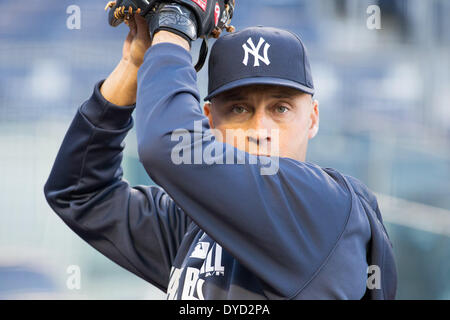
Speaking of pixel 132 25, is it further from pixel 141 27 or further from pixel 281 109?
pixel 281 109

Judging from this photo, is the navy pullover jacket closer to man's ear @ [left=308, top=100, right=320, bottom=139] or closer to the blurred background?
man's ear @ [left=308, top=100, right=320, bottom=139]

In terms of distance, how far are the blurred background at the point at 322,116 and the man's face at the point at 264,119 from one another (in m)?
2.72

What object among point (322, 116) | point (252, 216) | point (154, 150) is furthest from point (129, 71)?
point (322, 116)

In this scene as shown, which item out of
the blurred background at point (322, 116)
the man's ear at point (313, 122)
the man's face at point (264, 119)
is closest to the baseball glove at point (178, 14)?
the man's face at point (264, 119)

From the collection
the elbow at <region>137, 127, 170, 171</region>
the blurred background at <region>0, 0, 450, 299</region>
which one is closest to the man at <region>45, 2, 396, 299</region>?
the elbow at <region>137, 127, 170, 171</region>

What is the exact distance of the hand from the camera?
1178 millimetres

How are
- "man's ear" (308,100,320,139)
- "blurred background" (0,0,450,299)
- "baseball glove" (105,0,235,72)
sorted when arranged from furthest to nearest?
"blurred background" (0,0,450,299), "man's ear" (308,100,320,139), "baseball glove" (105,0,235,72)

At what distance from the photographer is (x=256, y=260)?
913mm

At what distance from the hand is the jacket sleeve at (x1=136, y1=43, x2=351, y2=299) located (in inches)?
9.3

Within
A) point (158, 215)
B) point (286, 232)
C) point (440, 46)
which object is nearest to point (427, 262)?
point (440, 46)

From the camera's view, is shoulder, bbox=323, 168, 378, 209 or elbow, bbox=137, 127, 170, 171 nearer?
elbow, bbox=137, 127, 170, 171

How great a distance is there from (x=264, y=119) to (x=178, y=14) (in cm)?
27

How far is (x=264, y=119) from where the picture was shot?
1104 mm

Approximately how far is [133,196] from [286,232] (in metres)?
0.54
